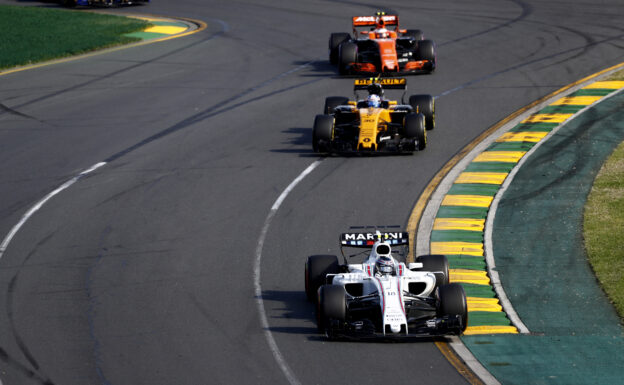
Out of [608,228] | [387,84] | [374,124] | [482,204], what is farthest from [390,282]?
[387,84]

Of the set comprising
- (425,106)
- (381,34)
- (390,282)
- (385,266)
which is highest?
(381,34)

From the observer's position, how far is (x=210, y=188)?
25359 mm

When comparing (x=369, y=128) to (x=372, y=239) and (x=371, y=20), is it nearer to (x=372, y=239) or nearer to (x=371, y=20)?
(x=372, y=239)

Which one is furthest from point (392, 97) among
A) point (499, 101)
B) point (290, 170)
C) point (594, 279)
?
point (594, 279)

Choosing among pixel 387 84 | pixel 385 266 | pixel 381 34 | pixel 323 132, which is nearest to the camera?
pixel 385 266

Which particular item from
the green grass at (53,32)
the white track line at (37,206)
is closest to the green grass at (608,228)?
the white track line at (37,206)

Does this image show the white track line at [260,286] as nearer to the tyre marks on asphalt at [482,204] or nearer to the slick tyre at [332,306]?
the slick tyre at [332,306]

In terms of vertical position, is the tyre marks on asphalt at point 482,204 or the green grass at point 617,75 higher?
the green grass at point 617,75

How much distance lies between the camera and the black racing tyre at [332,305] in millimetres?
16094

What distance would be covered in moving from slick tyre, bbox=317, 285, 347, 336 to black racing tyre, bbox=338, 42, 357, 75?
71.4 feet

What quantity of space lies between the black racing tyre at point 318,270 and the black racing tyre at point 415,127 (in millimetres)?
10315

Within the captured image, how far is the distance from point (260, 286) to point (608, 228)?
8.23m

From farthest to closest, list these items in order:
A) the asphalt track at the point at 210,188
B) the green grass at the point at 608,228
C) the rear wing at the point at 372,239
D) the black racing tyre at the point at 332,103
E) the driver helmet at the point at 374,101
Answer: the black racing tyre at the point at 332,103, the driver helmet at the point at 374,101, the green grass at the point at 608,228, the rear wing at the point at 372,239, the asphalt track at the point at 210,188

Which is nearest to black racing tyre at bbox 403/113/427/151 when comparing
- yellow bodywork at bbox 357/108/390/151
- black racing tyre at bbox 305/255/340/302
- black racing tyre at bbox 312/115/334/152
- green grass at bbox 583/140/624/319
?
yellow bodywork at bbox 357/108/390/151
